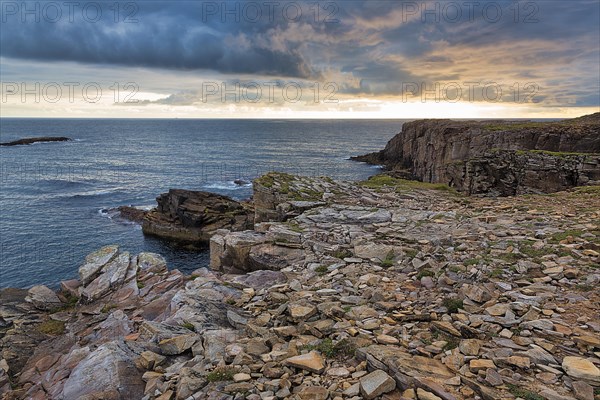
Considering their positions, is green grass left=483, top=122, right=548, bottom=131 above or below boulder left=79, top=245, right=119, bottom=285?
above

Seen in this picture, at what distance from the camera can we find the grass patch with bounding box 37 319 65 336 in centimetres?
2080

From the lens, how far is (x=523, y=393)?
20.4 feet

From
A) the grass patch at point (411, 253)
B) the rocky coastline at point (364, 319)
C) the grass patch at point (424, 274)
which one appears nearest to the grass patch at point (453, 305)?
the rocky coastline at point (364, 319)

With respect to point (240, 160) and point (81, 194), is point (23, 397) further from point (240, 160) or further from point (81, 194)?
point (240, 160)

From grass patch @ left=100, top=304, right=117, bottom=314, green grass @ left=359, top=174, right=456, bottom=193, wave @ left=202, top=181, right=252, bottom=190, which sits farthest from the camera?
wave @ left=202, top=181, right=252, bottom=190

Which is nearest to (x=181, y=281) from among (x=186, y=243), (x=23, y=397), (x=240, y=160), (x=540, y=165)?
(x=23, y=397)

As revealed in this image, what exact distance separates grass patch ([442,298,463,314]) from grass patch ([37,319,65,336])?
67.2 ft

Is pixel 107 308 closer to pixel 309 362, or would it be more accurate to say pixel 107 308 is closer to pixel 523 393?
pixel 309 362

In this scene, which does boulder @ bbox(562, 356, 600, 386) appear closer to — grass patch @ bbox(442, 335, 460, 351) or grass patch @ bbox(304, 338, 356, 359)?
grass patch @ bbox(442, 335, 460, 351)

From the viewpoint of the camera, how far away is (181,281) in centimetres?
2002

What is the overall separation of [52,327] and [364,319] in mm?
20338

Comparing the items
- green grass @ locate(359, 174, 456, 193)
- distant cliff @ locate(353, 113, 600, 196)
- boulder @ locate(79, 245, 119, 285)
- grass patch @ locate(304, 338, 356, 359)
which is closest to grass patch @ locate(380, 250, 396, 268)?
grass patch @ locate(304, 338, 356, 359)

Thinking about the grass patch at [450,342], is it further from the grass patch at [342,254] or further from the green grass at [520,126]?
the green grass at [520,126]

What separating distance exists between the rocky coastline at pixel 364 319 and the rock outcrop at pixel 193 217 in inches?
1337
